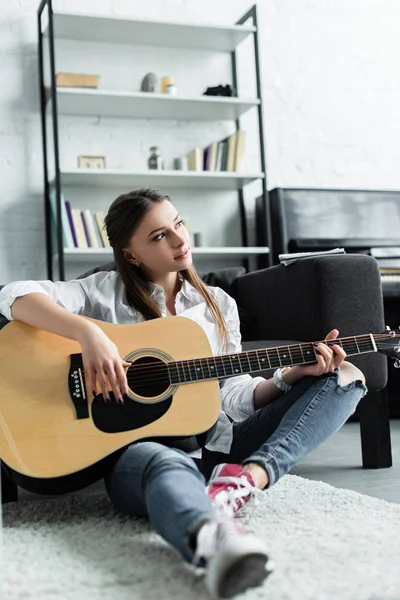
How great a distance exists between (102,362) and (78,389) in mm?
84

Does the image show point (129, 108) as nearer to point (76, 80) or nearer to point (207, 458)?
point (76, 80)

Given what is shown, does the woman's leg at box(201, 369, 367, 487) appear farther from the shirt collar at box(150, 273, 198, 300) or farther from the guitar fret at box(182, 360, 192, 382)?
the shirt collar at box(150, 273, 198, 300)

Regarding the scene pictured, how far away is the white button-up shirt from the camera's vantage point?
1557mm

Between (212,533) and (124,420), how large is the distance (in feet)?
1.48

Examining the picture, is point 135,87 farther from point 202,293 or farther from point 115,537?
point 115,537

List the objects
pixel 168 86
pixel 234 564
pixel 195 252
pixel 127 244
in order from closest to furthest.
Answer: pixel 234 564 < pixel 127 244 < pixel 195 252 < pixel 168 86

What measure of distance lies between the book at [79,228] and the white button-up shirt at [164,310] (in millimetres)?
1735

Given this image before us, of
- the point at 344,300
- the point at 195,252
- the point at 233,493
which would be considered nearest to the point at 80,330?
the point at 233,493

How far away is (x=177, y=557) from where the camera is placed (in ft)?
3.59

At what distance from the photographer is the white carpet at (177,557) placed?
0.97 m

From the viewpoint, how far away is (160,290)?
1658 mm

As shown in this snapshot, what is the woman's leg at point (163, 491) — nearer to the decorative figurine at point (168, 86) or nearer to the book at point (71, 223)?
the book at point (71, 223)

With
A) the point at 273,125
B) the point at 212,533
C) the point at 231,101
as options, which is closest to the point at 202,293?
the point at 212,533

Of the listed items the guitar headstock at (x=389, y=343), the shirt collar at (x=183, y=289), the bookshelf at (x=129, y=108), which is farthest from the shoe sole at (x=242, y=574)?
the bookshelf at (x=129, y=108)
